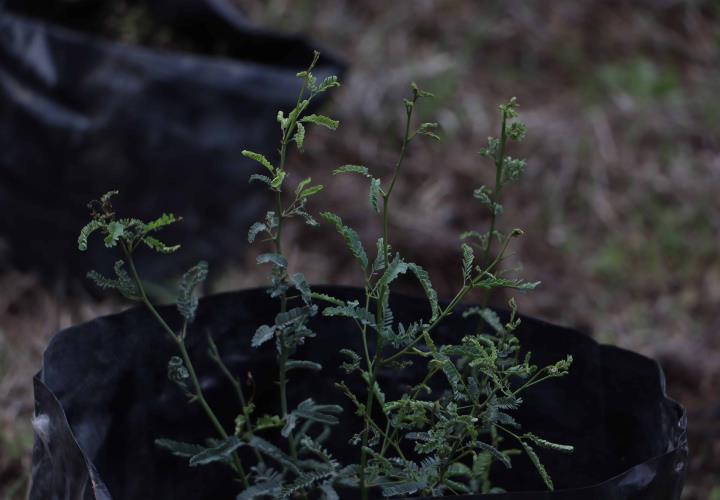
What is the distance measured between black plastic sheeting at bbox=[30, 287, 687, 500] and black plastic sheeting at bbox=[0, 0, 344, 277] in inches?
44.0

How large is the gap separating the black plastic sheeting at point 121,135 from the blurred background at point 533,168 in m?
0.02

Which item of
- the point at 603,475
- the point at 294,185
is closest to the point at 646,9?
the point at 294,185

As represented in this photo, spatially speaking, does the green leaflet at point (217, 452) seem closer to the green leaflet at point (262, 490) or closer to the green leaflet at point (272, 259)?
the green leaflet at point (262, 490)

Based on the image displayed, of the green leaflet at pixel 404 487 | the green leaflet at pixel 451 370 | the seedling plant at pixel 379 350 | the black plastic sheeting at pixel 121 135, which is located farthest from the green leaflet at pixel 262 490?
the black plastic sheeting at pixel 121 135

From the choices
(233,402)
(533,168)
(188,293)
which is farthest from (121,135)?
(533,168)

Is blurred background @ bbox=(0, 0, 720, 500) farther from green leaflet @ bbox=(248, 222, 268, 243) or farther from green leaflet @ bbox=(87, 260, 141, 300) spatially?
green leaflet @ bbox=(248, 222, 268, 243)

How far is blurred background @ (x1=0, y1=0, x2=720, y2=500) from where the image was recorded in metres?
2.35

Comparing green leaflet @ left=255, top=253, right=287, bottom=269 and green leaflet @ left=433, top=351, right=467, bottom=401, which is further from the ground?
green leaflet @ left=255, top=253, right=287, bottom=269

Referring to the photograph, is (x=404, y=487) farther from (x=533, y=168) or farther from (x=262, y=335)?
(x=533, y=168)

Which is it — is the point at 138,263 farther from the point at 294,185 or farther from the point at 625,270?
the point at 625,270

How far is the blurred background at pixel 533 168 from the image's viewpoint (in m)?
2.35

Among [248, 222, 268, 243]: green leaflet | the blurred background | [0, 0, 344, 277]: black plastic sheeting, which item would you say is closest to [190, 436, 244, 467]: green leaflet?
[248, 222, 268, 243]: green leaflet

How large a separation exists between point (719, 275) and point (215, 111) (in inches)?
58.8

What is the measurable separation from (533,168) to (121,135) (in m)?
1.43
